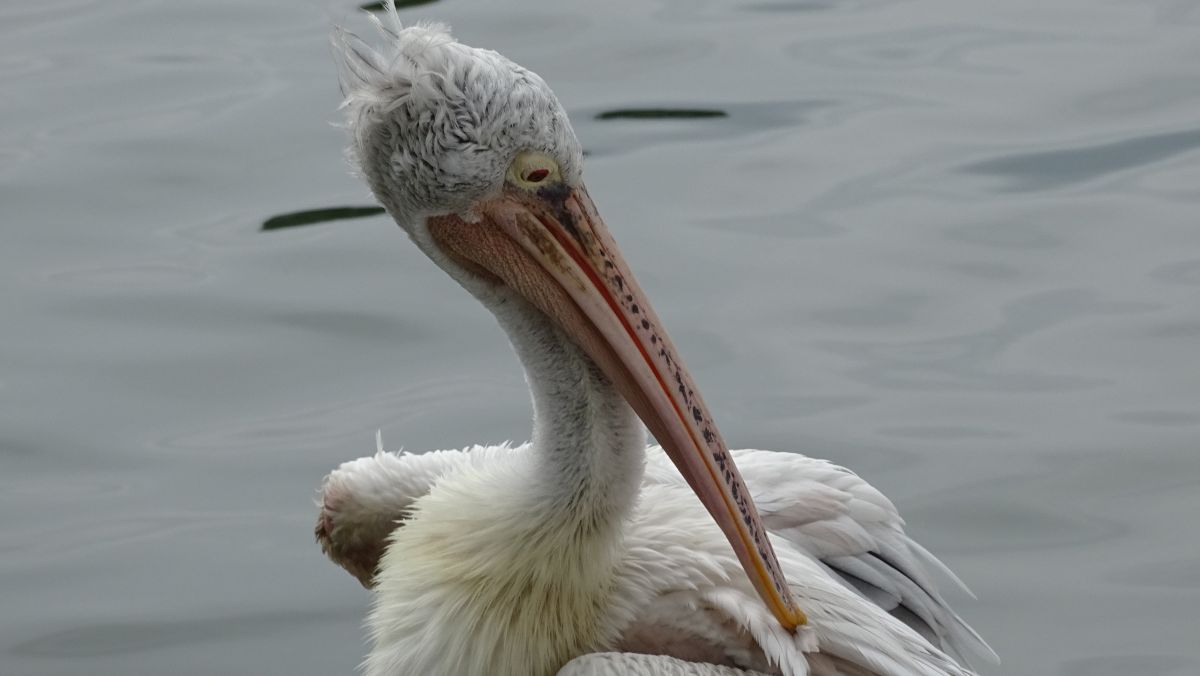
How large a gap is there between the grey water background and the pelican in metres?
1.34

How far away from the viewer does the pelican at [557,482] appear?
344cm

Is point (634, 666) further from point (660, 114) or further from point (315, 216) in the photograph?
point (660, 114)

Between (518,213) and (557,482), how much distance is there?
1.71 feet

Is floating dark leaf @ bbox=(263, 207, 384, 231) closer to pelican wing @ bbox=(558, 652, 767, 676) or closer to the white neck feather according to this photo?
the white neck feather

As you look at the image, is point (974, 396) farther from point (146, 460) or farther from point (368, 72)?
point (368, 72)

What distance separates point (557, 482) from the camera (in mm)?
3648

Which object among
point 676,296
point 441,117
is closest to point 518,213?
point 441,117

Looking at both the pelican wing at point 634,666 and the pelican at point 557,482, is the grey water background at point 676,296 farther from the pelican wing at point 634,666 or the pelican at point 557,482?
the pelican wing at point 634,666

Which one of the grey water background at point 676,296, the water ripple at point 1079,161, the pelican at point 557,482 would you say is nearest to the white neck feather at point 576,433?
the pelican at point 557,482

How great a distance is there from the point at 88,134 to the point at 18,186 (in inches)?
18.1

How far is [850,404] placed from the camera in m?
6.07

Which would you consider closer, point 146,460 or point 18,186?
point 146,460

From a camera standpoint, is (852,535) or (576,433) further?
(852,535)

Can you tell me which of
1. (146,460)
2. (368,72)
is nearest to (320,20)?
(146,460)
